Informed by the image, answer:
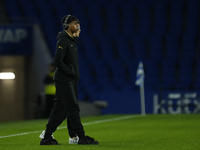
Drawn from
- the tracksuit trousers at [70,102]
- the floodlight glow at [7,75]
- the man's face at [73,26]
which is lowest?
the tracksuit trousers at [70,102]

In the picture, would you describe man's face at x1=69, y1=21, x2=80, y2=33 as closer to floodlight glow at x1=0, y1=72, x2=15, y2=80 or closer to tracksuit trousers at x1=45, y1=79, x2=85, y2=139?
tracksuit trousers at x1=45, y1=79, x2=85, y2=139

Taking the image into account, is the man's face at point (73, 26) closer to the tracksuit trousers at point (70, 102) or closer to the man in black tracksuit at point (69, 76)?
the man in black tracksuit at point (69, 76)

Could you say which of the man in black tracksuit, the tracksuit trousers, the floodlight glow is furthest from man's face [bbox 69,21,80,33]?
the floodlight glow

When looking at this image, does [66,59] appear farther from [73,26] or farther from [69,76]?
[73,26]

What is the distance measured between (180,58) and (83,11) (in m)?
A: 4.70

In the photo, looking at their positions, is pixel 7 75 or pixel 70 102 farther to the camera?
pixel 7 75

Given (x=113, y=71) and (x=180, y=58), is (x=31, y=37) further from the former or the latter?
(x=180, y=58)

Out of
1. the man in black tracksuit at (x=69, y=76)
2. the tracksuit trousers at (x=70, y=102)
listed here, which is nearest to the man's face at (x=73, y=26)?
the man in black tracksuit at (x=69, y=76)

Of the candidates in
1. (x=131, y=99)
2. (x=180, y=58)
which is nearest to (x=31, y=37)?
(x=131, y=99)

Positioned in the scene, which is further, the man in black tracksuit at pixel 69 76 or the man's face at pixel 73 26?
the man's face at pixel 73 26

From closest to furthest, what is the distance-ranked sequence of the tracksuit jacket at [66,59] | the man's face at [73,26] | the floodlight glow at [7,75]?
the tracksuit jacket at [66,59]
the man's face at [73,26]
the floodlight glow at [7,75]

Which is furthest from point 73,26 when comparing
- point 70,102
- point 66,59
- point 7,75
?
point 7,75

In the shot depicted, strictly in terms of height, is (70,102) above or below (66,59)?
below

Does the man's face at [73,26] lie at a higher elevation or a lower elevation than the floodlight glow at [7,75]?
higher
